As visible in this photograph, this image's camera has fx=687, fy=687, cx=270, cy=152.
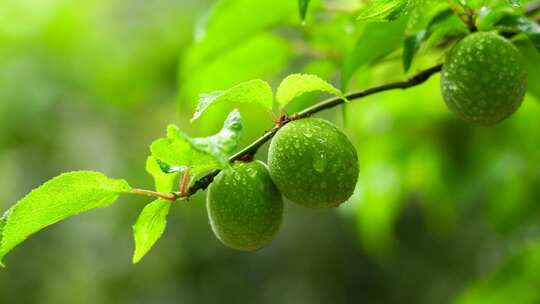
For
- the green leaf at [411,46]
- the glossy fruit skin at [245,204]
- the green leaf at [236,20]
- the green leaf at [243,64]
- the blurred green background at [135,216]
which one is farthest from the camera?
the blurred green background at [135,216]

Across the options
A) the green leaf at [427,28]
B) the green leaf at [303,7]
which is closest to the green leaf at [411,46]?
the green leaf at [427,28]

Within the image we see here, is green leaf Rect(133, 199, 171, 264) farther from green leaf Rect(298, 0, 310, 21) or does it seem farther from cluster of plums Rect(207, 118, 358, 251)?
green leaf Rect(298, 0, 310, 21)

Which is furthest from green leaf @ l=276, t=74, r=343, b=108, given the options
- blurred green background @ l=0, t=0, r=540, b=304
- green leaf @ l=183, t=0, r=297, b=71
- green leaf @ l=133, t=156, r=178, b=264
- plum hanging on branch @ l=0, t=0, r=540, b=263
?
blurred green background @ l=0, t=0, r=540, b=304

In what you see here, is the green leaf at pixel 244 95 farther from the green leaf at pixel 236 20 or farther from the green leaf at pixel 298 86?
the green leaf at pixel 236 20

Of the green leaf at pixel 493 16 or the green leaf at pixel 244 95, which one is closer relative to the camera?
the green leaf at pixel 244 95

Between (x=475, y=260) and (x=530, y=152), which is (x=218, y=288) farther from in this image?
(x=530, y=152)

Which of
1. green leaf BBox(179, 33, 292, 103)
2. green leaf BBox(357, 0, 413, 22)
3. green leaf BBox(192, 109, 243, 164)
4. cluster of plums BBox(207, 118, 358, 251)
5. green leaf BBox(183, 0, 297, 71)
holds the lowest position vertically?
green leaf BBox(179, 33, 292, 103)

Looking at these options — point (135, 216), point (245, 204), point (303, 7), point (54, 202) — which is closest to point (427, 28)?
point (303, 7)

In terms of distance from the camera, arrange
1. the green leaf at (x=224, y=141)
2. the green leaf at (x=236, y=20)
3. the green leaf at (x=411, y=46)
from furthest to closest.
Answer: the green leaf at (x=236, y=20) → the green leaf at (x=411, y=46) → the green leaf at (x=224, y=141)
